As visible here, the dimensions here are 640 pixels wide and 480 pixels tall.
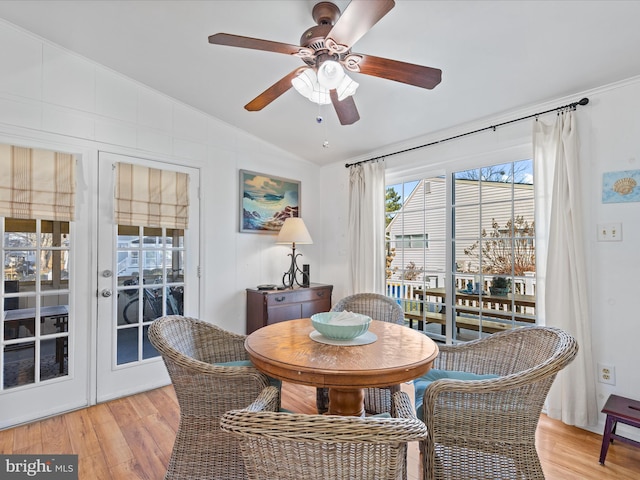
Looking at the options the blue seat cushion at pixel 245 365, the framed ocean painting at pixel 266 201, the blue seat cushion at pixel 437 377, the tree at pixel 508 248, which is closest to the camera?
the blue seat cushion at pixel 437 377

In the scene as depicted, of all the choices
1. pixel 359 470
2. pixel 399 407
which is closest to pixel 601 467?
pixel 399 407

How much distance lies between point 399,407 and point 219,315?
2583 mm

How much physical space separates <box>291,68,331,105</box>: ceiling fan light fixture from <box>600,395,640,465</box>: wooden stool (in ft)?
8.19

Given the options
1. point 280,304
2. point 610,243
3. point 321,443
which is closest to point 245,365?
point 321,443

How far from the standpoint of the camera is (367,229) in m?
3.63

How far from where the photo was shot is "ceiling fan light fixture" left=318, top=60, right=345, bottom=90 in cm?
163

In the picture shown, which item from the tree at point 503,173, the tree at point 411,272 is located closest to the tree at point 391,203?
the tree at point 411,272

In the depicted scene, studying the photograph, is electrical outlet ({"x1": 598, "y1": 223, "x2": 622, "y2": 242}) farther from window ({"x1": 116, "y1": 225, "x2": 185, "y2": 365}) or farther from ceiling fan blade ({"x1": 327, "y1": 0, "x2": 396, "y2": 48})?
window ({"x1": 116, "y1": 225, "x2": 185, "y2": 365})

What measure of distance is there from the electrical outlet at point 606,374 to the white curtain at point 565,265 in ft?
0.19

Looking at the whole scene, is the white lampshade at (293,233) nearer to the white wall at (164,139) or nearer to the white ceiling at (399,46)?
the white wall at (164,139)

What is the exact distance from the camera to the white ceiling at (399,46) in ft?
5.94

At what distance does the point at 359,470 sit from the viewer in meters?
0.84

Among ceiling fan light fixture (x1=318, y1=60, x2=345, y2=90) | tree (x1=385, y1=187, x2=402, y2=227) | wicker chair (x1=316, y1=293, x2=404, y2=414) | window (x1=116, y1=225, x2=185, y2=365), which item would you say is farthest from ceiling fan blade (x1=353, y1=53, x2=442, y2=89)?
window (x1=116, y1=225, x2=185, y2=365)

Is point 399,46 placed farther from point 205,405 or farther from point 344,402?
point 205,405
